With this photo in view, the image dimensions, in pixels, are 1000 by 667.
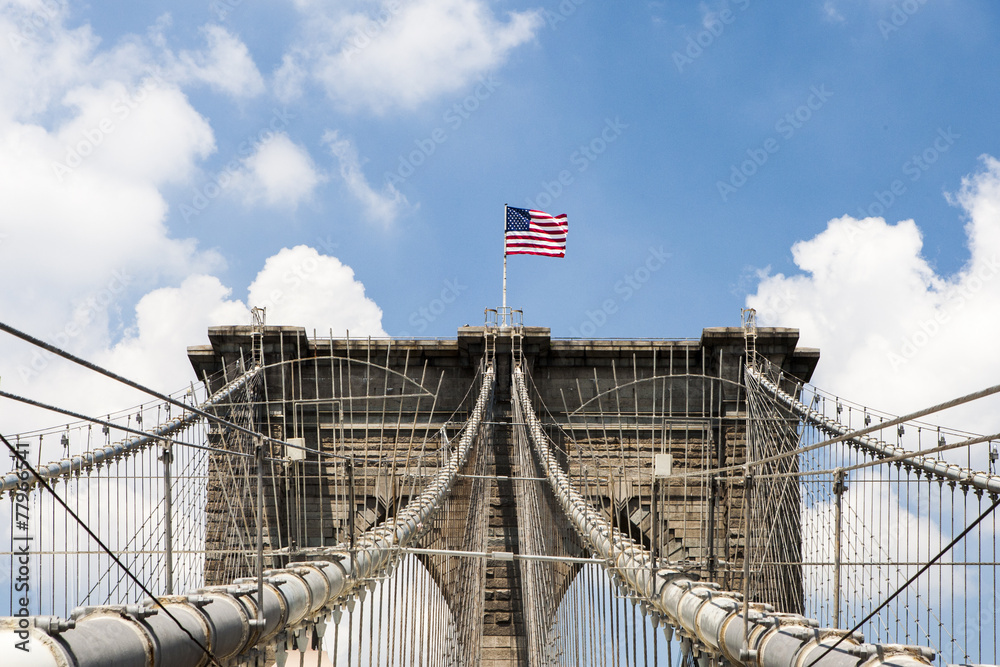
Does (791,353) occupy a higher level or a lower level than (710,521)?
higher

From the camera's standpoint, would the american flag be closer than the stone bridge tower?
No

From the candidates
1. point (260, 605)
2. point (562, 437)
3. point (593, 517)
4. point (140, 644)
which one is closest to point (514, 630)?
point (562, 437)

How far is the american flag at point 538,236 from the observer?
17.5 metres

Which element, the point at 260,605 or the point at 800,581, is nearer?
the point at 260,605

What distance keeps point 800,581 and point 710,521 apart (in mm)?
11052

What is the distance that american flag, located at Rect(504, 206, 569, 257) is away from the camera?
57.4ft

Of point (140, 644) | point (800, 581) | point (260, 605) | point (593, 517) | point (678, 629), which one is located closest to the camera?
point (140, 644)

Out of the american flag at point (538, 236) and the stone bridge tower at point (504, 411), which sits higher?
the american flag at point (538, 236)

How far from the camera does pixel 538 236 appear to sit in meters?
17.6

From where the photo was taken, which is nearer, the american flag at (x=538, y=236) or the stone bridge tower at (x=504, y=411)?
the stone bridge tower at (x=504, y=411)

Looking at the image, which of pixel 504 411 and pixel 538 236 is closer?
A: pixel 504 411

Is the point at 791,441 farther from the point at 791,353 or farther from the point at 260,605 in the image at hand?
the point at 260,605

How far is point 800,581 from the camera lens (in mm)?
14914

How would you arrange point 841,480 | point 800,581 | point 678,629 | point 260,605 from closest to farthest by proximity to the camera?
point 841,480
point 260,605
point 678,629
point 800,581
